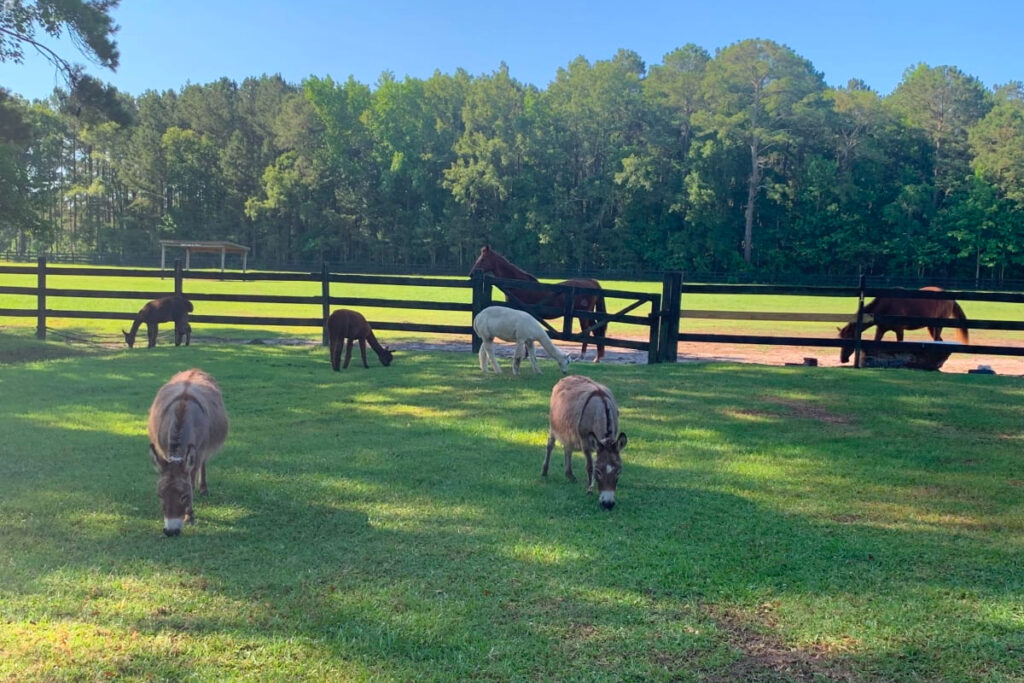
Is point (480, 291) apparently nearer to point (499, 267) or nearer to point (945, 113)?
point (499, 267)

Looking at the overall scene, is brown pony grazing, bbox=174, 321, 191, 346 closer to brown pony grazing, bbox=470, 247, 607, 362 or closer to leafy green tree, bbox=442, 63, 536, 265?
brown pony grazing, bbox=470, 247, 607, 362

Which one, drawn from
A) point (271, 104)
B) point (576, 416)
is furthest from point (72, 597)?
point (271, 104)

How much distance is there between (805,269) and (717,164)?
12479 mm

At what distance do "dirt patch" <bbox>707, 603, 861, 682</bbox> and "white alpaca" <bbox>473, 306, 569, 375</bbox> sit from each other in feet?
26.1

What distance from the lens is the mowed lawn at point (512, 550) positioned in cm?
350

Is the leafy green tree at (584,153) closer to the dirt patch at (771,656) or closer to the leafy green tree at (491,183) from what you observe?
the leafy green tree at (491,183)

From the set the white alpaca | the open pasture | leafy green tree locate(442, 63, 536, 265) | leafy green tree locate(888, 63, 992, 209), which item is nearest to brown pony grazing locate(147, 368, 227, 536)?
the white alpaca

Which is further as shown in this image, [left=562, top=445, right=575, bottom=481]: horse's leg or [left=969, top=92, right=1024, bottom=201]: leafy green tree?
[left=969, top=92, right=1024, bottom=201]: leafy green tree

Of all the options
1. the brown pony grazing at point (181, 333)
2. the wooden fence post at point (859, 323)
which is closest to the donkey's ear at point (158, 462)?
the brown pony grazing at point (181, 333)

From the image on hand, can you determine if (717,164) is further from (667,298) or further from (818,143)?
(667,298)

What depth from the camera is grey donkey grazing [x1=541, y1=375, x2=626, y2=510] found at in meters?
5.63

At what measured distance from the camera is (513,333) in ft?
39.3

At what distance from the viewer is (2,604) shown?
3885 millimetres

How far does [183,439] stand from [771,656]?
400 centimetres
